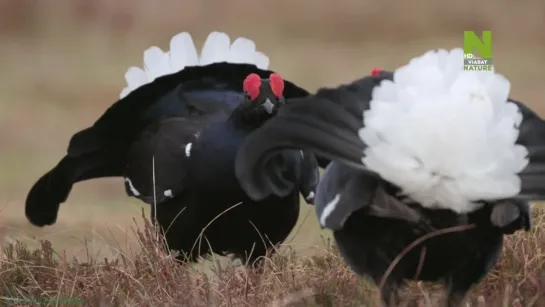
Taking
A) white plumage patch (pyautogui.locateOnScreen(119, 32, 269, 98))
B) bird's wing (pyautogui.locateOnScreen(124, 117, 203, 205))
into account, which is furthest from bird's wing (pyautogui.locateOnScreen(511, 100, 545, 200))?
white plumage patch (pyautogui.locateOnScreen(119, 32, 269, 98))

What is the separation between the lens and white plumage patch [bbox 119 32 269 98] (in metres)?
2.24

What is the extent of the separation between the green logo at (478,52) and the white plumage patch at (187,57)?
0.94 m

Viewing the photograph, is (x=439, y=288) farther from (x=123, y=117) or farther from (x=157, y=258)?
(x=123, y=117)

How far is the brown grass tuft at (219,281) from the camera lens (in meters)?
1.46

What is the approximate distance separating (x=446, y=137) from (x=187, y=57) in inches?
45.4

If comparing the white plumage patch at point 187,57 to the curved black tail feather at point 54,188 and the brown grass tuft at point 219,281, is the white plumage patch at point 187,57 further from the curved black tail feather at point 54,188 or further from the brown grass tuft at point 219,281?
the brown grass tuft at point 219,281

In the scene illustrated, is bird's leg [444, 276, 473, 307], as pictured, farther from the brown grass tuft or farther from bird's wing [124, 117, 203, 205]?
bird's wing [124, 117, 203, 205]

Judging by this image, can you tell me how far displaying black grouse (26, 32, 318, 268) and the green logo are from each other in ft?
1.68

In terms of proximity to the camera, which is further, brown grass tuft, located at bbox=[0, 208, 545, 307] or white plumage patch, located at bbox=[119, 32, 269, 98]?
white plumage patch, located at bbox=[119, 32, 269, 98]

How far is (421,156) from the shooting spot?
46.8 inches

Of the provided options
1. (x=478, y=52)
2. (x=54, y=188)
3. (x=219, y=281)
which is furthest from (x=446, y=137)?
(x=54, y=188)

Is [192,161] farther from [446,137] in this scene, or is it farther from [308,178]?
[446,137]

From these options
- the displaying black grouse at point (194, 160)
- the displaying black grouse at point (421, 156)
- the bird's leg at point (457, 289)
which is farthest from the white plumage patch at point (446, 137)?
the displaying black grouse at point (194, 160)

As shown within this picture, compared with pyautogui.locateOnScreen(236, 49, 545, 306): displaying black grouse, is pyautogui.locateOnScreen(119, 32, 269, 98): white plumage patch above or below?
above
